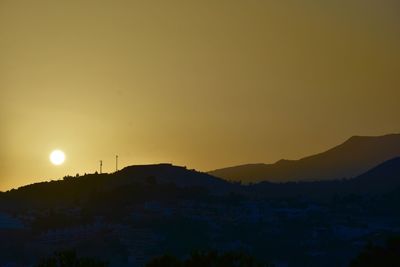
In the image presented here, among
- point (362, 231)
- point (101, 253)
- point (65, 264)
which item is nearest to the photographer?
point (65, 264)

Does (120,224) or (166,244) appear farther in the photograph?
(120,224)

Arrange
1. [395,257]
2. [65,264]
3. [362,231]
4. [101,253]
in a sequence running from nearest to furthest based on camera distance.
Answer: [65,264], [395,257], [101,253], [362,231]

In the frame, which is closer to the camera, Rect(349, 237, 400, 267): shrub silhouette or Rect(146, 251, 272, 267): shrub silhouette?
Rect(146, 251, 272, 267): shrub silhouette

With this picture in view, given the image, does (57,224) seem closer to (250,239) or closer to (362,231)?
(250,239)

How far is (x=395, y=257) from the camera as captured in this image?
78562mm

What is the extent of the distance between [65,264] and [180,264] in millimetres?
6922

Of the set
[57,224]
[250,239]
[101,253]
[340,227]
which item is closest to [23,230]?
[57,224]

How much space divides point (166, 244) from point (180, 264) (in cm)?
11546

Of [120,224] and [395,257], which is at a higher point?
[120,224]

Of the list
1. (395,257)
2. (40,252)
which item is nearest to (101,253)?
(40,252)

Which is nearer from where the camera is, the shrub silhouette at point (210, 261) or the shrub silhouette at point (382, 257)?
the shrub silhouette at point (210, 261)

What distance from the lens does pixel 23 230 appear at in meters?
192

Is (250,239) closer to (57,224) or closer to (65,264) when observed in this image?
(57,224)

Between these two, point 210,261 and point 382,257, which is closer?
point 210,261
